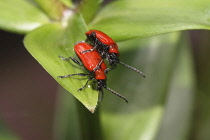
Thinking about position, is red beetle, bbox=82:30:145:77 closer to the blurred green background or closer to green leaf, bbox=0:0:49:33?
the blurred green background

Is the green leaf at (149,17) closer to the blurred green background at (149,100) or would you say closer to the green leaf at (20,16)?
the blurred green background at (149,100)

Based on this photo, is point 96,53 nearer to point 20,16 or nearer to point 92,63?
point 92,63

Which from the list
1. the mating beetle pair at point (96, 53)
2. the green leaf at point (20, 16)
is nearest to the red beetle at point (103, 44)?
the mating beetle pair at point (96, 53)

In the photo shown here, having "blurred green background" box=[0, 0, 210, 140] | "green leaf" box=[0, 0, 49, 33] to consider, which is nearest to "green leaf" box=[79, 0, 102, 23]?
"blurred green background" box=[0, 0, 210, 140]

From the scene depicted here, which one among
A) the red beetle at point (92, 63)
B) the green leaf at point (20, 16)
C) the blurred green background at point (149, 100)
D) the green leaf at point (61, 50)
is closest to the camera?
the green leaf at point (61, 50)

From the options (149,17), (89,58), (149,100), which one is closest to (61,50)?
(89,58)
